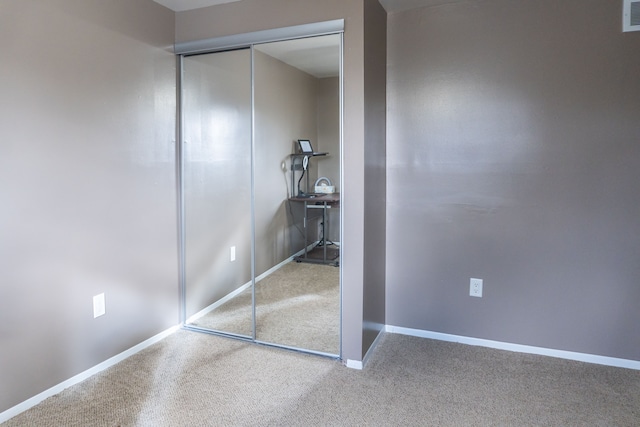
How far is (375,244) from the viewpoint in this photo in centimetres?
272

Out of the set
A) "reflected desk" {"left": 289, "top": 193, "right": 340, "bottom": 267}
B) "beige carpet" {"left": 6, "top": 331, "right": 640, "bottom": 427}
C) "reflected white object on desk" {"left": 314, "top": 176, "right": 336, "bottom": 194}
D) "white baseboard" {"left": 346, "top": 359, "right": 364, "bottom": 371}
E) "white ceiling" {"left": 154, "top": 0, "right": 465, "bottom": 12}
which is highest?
"white ceiling" {"left": 154, "top": 0, "right": 465, "bottom": 12}

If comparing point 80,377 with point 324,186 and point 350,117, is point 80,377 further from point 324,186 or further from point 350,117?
point 350,117

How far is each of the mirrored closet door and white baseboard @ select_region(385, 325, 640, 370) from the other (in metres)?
0.64

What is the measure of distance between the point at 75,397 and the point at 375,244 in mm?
1857

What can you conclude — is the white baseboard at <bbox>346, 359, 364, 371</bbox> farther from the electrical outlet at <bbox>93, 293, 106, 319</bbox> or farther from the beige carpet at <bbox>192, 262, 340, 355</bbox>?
the electrical outlet at <bbox>93, 293, 106, 319</bbox>

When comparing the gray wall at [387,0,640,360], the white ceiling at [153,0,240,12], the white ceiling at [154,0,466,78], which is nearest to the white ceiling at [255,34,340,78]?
the white ceiling at [154,0,466,78]

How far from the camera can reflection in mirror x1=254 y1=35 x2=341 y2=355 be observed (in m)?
2.56

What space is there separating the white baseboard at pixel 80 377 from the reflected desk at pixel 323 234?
1.15m

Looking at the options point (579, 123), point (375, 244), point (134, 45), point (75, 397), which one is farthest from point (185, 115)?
point (579, 123)

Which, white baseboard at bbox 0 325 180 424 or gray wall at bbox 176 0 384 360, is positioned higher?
gray wall at bbox 176 0 384 360

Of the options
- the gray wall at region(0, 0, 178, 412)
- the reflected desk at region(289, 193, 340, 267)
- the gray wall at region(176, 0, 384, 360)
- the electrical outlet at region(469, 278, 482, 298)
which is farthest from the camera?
the electrical outlet at region(469, 278, 482, 298)

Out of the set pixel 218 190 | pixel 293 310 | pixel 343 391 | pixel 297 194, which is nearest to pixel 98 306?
pixel 218 190

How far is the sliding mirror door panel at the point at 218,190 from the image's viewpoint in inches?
111

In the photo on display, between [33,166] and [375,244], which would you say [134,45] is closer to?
[33,166]
